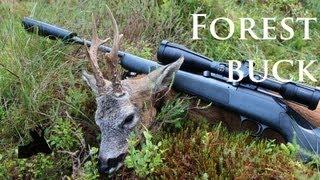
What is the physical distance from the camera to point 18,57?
20.0ft

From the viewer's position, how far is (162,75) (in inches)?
211

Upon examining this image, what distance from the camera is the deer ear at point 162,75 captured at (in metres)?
5.35

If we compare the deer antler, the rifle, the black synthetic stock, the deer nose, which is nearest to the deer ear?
the rifle

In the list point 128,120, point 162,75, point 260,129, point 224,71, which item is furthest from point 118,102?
point 260,129

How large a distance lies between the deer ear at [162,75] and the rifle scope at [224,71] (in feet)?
0.66

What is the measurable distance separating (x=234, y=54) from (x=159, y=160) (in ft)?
9.63

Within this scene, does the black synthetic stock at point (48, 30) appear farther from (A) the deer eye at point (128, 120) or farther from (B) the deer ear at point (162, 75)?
(A) the deer eye at point (128, 120)

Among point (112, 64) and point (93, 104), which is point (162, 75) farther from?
point (93, 104)

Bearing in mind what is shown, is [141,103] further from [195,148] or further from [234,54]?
[234,54]

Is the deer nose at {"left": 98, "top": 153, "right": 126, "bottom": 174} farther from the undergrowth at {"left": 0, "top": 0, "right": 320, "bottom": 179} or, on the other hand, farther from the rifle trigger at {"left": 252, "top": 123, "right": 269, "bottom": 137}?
the rifle trigger at {"left": 252, "top": 123, "right": 269, "bottom": 137}

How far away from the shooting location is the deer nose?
4.81 metres

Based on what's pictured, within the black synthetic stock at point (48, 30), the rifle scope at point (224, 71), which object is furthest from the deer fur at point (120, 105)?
the black synthetic stock at point (48, 30)

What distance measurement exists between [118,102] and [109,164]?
1.71ft

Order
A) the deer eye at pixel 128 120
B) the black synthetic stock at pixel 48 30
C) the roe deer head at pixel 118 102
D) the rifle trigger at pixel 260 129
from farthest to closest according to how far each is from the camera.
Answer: the black synthetic stock at pixel 48 30, the rifle trigger at pixel 260 129, the deer eye at pixel 128 120, the roe deer head at pixel 118 102
